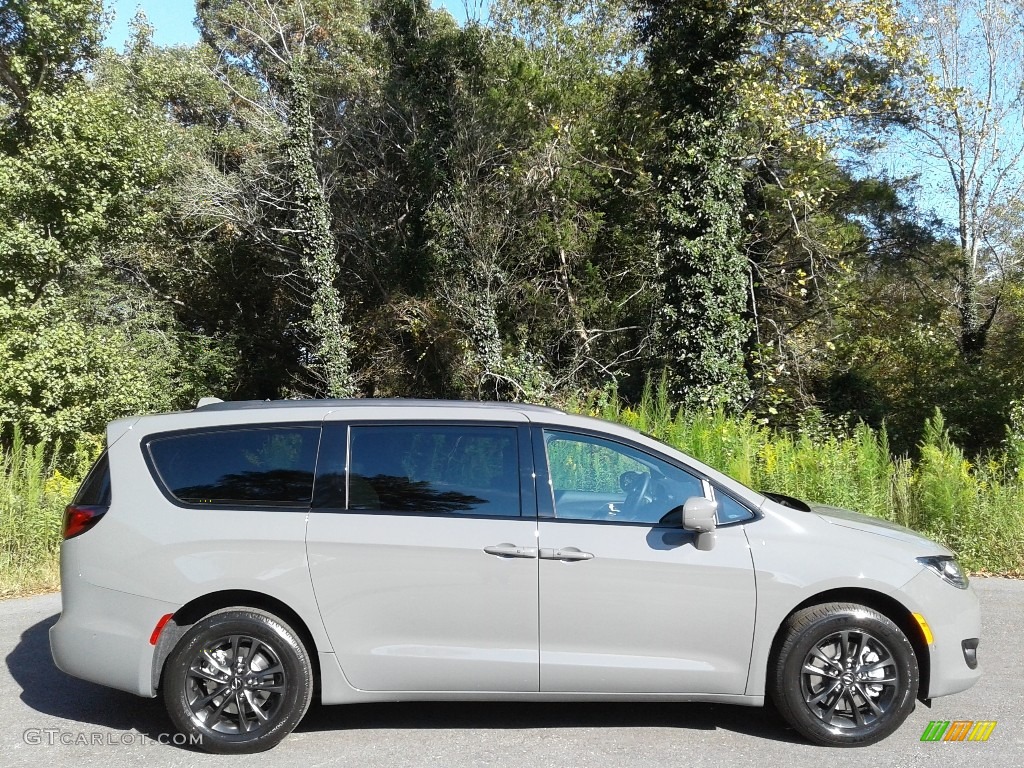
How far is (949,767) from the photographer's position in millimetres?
4402

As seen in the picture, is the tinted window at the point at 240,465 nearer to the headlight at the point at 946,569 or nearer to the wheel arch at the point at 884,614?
the wheel arch at the point at 884,614

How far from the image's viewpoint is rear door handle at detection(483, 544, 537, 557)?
4.62m

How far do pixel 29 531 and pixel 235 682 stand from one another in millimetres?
5823

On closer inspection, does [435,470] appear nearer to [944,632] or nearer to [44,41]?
[944,632]

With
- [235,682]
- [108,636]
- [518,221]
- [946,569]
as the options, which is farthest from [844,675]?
[518,221]

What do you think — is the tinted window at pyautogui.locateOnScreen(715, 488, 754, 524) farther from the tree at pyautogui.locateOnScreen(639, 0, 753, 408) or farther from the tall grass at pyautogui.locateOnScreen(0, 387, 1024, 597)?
the tree at pyautogui.locateOnScreen(639, 0, 753, 408)

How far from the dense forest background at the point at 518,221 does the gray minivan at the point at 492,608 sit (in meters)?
10.6

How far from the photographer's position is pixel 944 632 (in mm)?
4719

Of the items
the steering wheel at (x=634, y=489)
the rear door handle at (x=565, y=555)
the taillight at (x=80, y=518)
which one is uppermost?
the steering wheel at (x=634, y=489)

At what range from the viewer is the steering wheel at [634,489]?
4.84 metres

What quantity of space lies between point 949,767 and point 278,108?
2433 centimetres

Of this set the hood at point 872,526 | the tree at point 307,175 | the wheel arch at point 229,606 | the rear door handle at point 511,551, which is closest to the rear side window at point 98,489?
the wheel arch at point 229,606

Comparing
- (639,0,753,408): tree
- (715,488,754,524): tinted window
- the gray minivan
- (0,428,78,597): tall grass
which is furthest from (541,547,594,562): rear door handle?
(639,0,753,408): tree

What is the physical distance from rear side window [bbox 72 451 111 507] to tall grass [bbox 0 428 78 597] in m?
4.10
